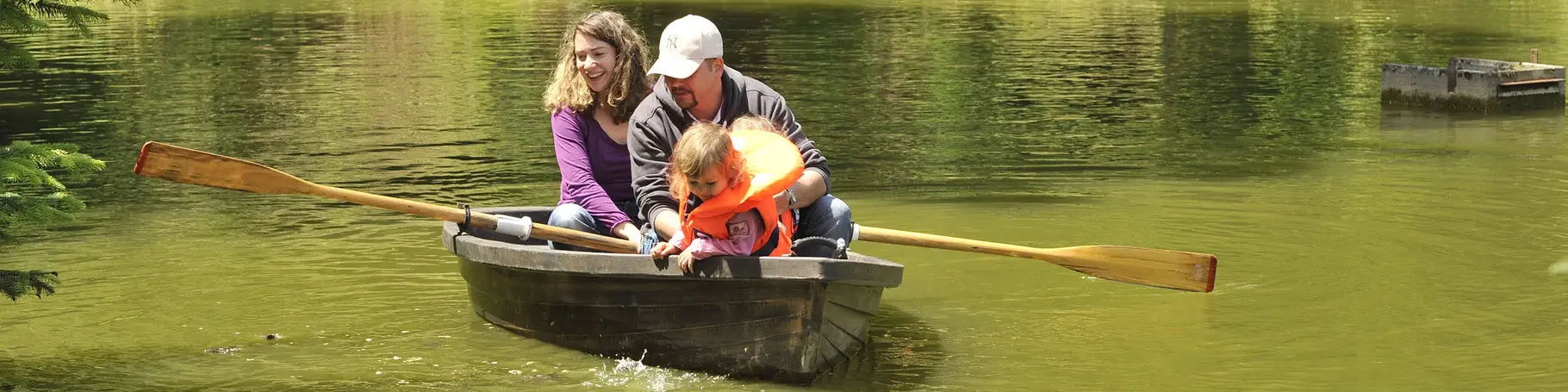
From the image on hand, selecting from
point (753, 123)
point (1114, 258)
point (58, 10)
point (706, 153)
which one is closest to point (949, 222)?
point (1114, 258)

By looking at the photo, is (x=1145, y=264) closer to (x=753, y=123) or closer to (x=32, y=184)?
(x=753, y=123)

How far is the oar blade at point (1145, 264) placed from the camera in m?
7.36

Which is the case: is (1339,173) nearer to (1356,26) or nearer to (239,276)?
(239,276)

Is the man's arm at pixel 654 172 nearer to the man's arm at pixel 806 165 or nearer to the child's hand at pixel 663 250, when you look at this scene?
the child's hand at pixel 663 250

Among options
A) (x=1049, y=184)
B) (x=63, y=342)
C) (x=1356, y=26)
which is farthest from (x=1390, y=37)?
(x=63, y=342)

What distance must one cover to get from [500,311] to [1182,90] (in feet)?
41.6

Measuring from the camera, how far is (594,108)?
7.33 m

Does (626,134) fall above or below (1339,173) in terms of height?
above

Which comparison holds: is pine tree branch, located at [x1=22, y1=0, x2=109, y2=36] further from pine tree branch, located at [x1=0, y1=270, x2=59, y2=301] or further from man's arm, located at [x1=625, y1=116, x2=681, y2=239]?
man's arm, located at [x1=625, y1=116, x2=681, y2=239]

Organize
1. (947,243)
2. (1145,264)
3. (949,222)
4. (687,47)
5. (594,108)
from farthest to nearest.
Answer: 1. (949,222)
2. (1145,264)
3. (594,108)
4. (947,243)
5. (687,47)

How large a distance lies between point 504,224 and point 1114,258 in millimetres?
2532

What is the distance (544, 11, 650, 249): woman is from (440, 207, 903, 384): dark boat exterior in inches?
13.1

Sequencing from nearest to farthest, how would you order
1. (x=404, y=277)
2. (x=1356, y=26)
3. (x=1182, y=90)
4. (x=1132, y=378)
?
(x=1132, y=378) < (x=404, y=277) < (x=1182, y=90) < (x=1356, y=26)

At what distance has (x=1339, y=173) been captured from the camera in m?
12.2
